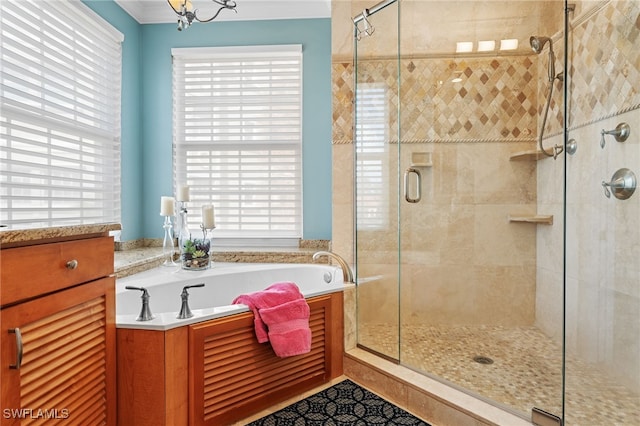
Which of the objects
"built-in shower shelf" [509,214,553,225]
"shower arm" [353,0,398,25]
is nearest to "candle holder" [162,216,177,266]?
"shower arm" [353,0,398,25]

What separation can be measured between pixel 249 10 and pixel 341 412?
9.77 ft

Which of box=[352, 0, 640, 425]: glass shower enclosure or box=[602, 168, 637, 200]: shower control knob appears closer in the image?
box=[602, 168, 637, 200]: shower control knob

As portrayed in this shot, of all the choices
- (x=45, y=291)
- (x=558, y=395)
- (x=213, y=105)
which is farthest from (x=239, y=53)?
(x=558, y=395)

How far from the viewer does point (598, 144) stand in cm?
169

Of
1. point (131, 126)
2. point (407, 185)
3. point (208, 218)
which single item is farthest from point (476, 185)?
point (131, 126)

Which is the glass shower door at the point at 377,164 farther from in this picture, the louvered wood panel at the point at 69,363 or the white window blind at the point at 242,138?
the louvered wood panel at the point at 69,363

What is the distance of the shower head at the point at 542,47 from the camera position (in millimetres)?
2246

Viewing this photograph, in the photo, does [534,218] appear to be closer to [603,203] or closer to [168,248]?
[603,203]

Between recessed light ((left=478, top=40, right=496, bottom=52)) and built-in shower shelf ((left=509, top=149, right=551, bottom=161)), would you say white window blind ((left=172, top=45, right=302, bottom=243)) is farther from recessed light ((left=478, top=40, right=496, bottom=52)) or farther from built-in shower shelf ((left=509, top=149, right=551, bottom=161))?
built-in shower shelf ((left=509, top=149, right=551, bottom=161))

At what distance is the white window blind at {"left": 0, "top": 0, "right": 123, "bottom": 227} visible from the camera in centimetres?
197

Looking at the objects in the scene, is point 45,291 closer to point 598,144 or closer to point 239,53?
point 598,144

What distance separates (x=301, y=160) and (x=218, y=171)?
2.35 feet

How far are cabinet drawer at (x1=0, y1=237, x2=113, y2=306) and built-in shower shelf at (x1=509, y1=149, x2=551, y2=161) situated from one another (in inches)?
94.3

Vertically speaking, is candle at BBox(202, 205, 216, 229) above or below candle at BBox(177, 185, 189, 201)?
below
